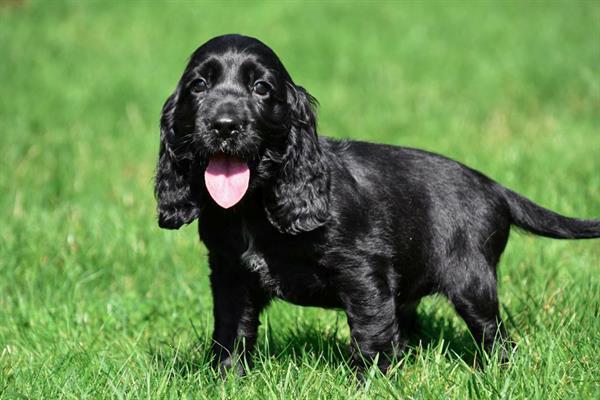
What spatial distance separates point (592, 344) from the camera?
381 centimetres

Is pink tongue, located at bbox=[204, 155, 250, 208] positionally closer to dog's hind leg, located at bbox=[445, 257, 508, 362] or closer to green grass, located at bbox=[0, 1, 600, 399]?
green grass, located at bbox=[0, 1, 600, 399]

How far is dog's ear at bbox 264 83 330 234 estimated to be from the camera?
12.1 ft

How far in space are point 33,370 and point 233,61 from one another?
1581 millimetres

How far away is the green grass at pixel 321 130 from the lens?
3.75m

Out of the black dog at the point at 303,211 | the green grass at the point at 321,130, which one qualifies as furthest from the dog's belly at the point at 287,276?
the green grass at the point at 321,130

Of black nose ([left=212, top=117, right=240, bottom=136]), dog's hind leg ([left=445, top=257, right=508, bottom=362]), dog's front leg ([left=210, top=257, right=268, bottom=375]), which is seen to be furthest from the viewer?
dog's hind leg ([left=445, top=257, right=508, bottom=362])

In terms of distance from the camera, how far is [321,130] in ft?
28.1

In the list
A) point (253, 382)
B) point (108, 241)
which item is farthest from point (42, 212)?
point (253, 382)

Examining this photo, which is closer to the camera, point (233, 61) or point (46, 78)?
point (233, 61)

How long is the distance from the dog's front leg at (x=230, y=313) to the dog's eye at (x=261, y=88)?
0.78 metres

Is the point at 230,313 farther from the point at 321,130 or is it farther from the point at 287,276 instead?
the point at 321,130

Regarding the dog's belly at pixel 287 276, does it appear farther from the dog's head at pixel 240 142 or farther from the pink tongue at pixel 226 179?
the pink tongue at pixel 226 179

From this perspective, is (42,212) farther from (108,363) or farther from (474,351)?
(474,351)

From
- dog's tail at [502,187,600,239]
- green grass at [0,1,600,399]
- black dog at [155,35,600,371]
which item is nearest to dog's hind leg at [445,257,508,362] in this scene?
black dog at [155,35,600,371]
